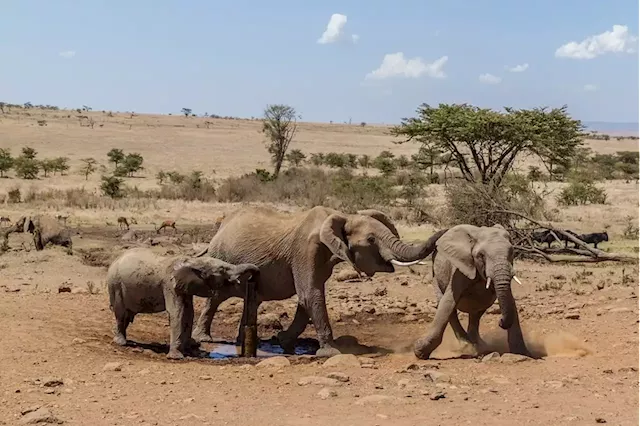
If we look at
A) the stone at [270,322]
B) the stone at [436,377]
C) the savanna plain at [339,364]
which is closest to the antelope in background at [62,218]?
the savanna plain at [339,364]

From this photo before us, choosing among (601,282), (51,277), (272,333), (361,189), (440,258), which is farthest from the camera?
(361,189)

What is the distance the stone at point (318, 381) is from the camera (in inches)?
299

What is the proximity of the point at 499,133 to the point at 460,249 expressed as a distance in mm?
17971

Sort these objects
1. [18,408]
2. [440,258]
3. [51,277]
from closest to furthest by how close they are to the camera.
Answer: [18,408] < [440,258] < [51,277]

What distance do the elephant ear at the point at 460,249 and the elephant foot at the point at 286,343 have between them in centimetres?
272

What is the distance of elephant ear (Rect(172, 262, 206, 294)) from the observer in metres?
10.0

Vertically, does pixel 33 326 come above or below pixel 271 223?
below

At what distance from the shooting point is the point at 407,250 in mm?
9703

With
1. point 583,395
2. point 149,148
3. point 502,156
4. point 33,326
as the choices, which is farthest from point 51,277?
point 149,148

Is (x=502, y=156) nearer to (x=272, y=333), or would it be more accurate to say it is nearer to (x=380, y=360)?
(x=272, y=333)

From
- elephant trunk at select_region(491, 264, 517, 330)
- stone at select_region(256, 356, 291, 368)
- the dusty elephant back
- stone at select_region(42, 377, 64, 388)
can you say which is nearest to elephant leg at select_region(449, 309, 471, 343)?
elephant trunk at select_region(491, 264, 517, 330)

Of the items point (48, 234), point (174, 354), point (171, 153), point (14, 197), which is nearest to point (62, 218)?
point (14, 197)

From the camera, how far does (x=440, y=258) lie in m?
10.2

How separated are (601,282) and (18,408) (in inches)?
412
